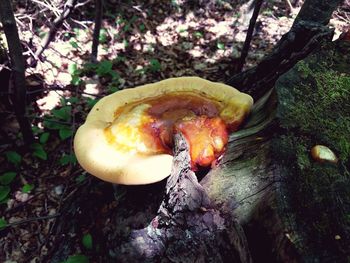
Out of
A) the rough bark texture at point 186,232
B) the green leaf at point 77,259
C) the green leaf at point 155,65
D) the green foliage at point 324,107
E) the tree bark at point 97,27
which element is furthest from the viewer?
the green leaf at point 155,65

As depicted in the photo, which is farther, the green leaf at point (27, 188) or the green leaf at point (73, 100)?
the green leaf at point (73, 100)

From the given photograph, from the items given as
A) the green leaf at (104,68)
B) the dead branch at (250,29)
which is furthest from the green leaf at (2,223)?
the dead branch at (250,29)

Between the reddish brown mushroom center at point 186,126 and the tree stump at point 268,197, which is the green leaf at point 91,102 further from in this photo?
the tree stump at point 268,197

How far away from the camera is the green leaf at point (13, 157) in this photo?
3.62 m

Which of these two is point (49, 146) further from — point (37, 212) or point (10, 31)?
point (10, 31)

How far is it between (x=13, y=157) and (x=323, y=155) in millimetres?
3270

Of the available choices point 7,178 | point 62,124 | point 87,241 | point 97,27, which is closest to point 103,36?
point 97,27

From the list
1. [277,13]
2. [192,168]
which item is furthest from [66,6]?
[277,13]

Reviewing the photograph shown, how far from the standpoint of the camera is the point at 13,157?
11.9ft

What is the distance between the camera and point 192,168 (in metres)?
2.13

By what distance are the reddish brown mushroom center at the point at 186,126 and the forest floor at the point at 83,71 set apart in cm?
62

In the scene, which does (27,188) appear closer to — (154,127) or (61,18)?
(154,127)

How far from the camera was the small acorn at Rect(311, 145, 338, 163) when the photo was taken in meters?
1.76

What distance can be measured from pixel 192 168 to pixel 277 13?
21.2 feet
